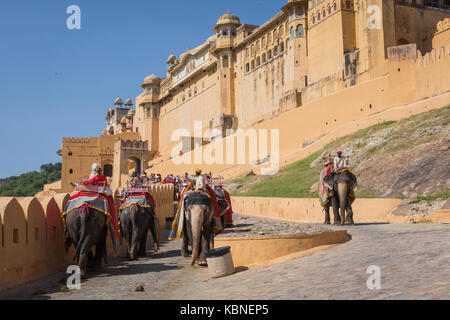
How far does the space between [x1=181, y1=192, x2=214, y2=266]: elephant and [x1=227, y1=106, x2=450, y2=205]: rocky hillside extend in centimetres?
754

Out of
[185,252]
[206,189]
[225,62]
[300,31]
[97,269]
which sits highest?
[225,62]

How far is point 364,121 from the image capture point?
88.6 feet

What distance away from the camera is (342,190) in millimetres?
11969

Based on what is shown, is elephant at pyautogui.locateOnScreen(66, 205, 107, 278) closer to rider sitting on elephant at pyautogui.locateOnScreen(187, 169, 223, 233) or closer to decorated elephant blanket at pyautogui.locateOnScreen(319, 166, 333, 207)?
rider sitting on elephant at pyautogui.locateOnScreen(187, 169, 223, 233)

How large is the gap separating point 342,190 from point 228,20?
1643 inches

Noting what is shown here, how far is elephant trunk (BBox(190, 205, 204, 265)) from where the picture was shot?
26.0 ft

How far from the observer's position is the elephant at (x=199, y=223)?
7.96 metres

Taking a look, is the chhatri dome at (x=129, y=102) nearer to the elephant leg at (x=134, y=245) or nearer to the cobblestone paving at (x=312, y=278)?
the elephant leg at (x=134, y=245)

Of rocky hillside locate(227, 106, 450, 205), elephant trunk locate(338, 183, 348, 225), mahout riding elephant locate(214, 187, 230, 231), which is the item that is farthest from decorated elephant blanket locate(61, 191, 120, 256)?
Answer: rocky hillside locate(227, 106, 450, 205)

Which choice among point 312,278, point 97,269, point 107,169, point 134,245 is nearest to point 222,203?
point 134,245

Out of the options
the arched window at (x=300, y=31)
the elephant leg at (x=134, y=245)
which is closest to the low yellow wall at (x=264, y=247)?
the elephant leg at (x=134, y=245)

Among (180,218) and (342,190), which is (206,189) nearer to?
(180,218)
